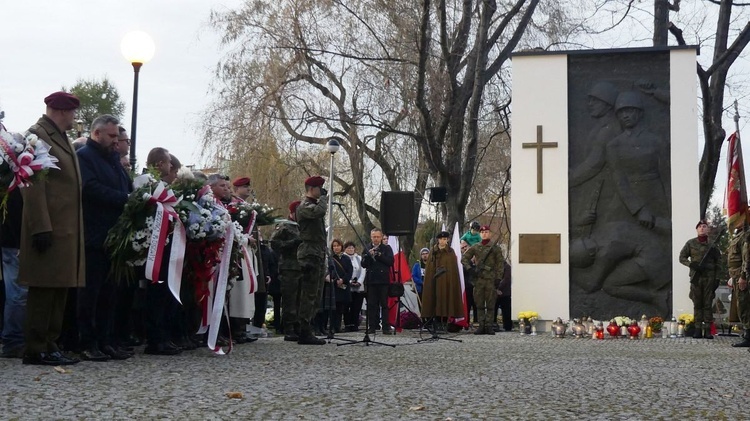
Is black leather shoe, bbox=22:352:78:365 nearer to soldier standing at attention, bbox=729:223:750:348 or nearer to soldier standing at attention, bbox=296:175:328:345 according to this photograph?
soldier standing at attention, bbox=296:175:328:345

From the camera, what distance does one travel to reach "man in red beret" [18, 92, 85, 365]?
862 cm

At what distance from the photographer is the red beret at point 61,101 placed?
914cm

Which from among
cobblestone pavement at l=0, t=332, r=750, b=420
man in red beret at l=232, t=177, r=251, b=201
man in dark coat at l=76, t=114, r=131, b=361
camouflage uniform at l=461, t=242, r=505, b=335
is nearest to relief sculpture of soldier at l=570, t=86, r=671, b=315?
camouflage uniform at l=461, t=242, r=505, b=335

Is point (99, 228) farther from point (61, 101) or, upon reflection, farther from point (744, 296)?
point (744, 296)

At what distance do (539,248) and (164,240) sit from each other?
11.1 m

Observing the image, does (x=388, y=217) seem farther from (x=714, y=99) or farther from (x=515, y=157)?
(x=714, y=99)

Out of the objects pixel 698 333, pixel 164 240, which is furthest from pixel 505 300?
pixel 164 240

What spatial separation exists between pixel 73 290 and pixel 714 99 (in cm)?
1801

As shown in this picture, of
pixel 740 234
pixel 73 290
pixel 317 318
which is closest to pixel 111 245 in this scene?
pixel 73 290

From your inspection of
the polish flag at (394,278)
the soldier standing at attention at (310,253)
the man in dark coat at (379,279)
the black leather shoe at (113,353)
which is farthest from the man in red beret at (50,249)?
the polish flag at (394,278)

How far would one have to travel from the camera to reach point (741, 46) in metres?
23.8

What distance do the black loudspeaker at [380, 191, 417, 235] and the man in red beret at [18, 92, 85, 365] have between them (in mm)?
6845

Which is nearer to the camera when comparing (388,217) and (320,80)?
(388,217)

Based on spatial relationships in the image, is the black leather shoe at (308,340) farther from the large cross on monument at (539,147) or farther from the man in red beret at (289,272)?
the large cross on monument at (539,147)
